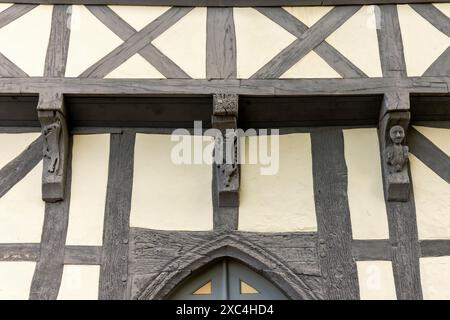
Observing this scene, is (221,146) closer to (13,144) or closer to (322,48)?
(322,48)

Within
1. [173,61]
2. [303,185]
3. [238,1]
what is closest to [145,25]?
[173,61]

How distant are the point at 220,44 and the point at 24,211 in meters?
1.89

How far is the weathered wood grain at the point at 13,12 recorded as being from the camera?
5.31 meters

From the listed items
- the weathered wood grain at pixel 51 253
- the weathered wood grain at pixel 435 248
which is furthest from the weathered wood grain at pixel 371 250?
the weathered wood grain at pixel 51 253

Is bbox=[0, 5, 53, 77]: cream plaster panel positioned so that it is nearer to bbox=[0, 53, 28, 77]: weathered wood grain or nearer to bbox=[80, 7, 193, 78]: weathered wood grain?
bbox=[0, 53, 28, 77]: weathered wood grain

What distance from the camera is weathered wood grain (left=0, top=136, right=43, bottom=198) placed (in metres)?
5.07

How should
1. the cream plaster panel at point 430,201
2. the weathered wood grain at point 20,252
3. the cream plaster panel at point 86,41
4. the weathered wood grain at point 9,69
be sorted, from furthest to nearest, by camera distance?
the cream plaster panel at point 86,41, the weathered wood grain at point 9,69, the cream plaster panel at point 430,201, the weathered wood grain at point 20,252

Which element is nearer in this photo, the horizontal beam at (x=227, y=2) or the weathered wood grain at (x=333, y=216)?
the weathered wood grain at (x=333, y=216)

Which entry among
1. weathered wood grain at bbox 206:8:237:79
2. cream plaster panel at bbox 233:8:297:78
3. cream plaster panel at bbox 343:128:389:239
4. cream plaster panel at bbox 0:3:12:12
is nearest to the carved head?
cream plaster panel at bbox 343:128:389:239

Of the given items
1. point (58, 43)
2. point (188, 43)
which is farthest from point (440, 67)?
point (58, 43)

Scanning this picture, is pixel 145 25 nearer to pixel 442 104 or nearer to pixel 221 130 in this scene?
pixel 221 130

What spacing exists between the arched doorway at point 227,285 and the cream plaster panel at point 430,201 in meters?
1.13

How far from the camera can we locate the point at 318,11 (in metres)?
5.39

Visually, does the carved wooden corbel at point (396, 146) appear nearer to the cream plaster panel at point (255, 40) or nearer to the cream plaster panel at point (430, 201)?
the cream plaster panel at point (430, 201)
